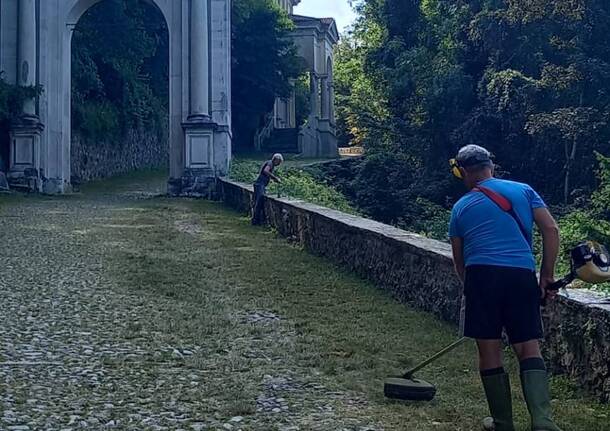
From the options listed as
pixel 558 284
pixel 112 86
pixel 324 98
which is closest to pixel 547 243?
pixel 558 284

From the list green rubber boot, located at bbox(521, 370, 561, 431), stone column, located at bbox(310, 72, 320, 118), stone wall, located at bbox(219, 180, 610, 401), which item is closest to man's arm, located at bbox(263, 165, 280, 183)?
stone wall, located at bbox(219, 180, 610, 401)

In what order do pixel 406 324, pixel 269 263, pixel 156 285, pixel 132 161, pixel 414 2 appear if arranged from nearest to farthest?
pixel 406 324 → pixel 156 285 → pixel 269 263 → pixel 414 2 → pixel 132 161

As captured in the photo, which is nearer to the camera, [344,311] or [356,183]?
[344,311]

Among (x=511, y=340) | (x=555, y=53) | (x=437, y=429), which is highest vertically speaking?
(x=555, y=53)

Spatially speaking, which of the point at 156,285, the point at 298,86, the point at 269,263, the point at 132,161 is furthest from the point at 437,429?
the point at 298,86

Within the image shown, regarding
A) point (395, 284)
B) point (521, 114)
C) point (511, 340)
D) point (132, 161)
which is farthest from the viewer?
point (132, 161)

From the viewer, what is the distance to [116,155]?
1336 inches

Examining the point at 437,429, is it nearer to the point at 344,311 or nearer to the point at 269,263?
the point at 344,311

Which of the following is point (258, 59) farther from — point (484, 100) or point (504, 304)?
point (504, 304)

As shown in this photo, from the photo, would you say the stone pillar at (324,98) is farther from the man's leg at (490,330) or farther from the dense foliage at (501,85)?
the man's leg at (490,330)

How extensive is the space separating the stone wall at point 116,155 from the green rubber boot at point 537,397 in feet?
85.1

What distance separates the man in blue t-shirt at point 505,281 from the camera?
13.6 ft

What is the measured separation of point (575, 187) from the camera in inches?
957

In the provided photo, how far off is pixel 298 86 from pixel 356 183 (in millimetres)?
24159
